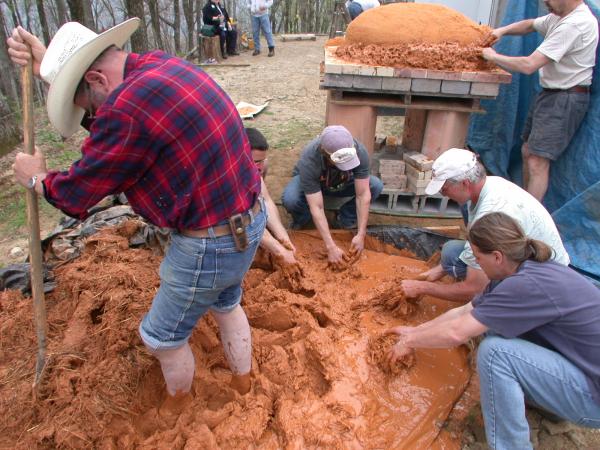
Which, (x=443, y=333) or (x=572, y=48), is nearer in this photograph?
(x=443, y=333)

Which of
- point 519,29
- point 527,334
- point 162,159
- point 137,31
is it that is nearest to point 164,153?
point 162,159

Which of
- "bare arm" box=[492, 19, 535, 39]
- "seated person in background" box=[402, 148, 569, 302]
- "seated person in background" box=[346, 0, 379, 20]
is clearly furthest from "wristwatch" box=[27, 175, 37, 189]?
"seated person in background" box=[346, 0, 379, 20]

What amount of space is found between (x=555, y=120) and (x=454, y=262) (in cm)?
162

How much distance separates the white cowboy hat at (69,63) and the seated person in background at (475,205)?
5.74 feet

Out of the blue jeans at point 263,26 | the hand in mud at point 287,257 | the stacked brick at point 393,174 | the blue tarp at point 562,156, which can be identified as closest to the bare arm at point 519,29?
the blue tarp at point 562,156

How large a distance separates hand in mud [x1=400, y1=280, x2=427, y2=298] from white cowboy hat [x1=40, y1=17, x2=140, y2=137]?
2044 millimetres

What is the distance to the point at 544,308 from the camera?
1.79m

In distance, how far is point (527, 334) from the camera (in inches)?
79.4

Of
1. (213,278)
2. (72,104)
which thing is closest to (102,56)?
(72,104)

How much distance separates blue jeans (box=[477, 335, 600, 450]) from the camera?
1874 mm

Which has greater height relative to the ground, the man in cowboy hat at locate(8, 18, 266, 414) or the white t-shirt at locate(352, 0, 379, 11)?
the white t-shirt at locate(352, 0, 379, 11)

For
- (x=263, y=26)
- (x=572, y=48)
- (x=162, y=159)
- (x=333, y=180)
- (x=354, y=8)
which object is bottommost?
(x=333, y=180)

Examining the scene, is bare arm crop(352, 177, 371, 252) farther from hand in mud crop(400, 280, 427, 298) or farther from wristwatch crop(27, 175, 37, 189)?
wristwatch crop(27, 175, 37, 189)

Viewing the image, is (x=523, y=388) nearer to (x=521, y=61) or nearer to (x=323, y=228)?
(x=323, y=228)
